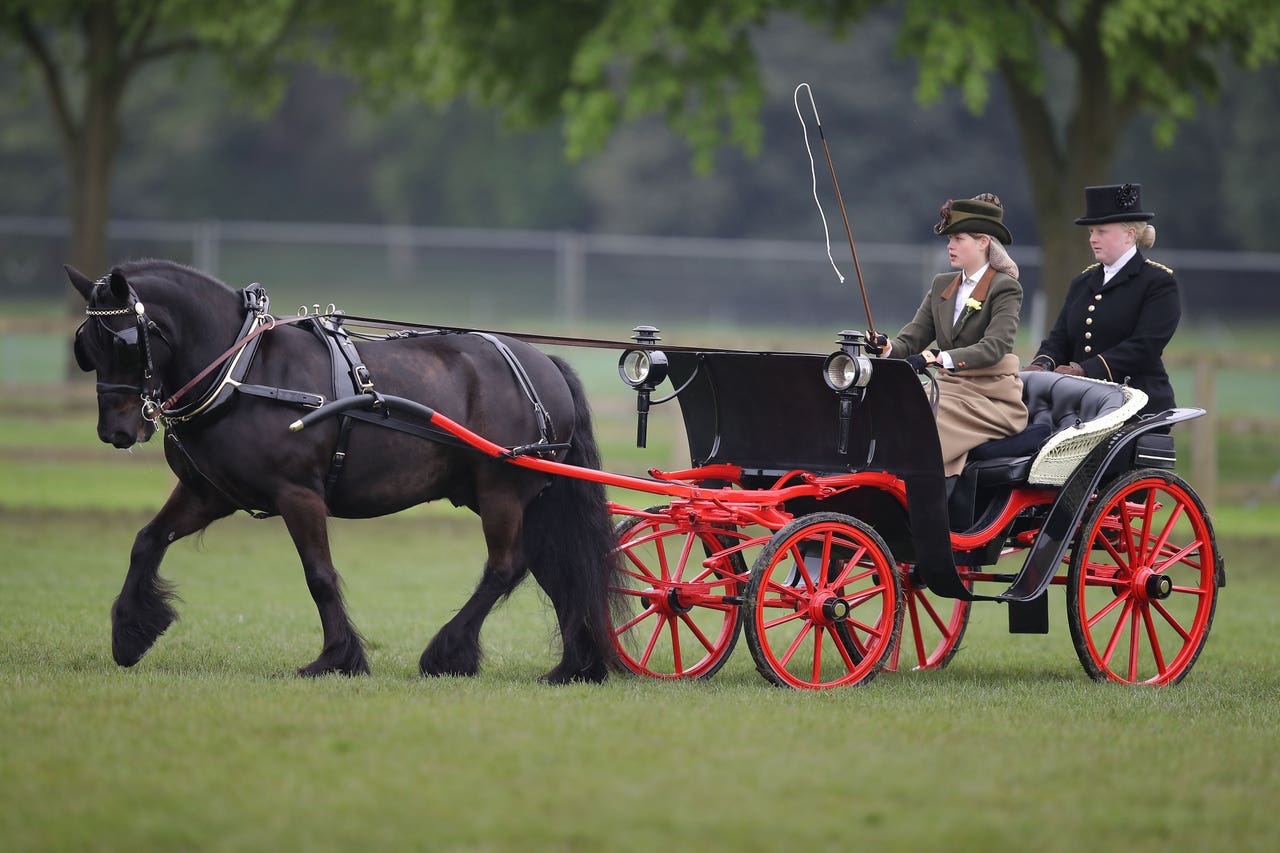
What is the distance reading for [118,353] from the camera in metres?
6.37

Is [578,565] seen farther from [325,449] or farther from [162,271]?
[162,271]

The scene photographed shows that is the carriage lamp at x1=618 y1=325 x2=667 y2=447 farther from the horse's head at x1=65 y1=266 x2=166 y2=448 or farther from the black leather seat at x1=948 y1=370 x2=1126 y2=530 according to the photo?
the horse's head at x1=65 y1=266 x2=166 y2=448

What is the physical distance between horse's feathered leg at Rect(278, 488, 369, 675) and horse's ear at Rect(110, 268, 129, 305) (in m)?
1.00

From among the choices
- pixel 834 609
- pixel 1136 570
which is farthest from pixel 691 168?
pixel 834 609

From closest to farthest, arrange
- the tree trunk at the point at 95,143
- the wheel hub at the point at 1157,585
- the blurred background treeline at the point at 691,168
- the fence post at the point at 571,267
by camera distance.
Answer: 1. the wheel hub at the point at 1157,585
2. the tree trunk at the point at 95,143
3. the fence post at the point at 571,267
4. the blurred background treeline at the point at 691,168

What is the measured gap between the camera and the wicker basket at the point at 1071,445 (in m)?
7.05

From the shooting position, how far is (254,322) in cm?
672

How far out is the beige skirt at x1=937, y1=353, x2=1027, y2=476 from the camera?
709 cm

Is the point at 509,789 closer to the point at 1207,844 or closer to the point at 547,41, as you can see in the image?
the point at 1207,844

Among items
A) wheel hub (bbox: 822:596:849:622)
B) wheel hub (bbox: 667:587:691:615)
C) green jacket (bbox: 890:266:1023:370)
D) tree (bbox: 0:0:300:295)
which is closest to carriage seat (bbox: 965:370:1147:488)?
green jacket (bbox: 890:266:1023:370)

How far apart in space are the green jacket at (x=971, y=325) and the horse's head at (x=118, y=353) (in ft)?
10.5

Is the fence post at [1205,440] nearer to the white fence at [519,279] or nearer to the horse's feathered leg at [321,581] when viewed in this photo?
the white fence at [519,279]

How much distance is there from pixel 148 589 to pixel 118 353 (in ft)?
3.68

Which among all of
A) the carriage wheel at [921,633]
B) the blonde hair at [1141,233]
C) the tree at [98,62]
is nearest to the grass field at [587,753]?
the carriage wheel at [921,633]
